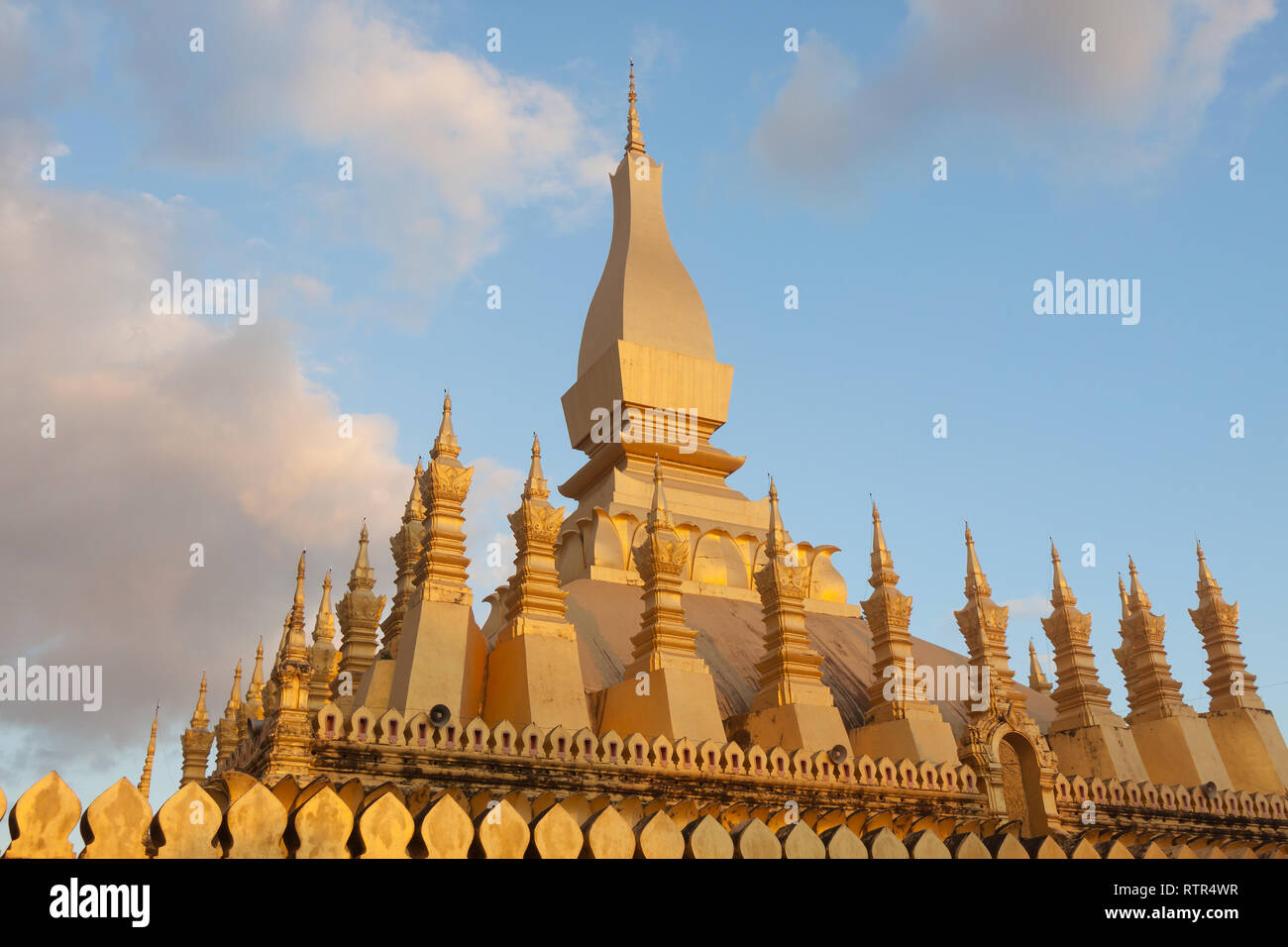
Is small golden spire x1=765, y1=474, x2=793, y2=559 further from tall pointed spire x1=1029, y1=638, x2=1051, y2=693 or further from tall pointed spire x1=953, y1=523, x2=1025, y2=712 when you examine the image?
tall pointed spire x1=1029, y1=638, x2=1051, y2=693

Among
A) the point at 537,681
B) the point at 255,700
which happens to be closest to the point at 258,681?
the point at 255,700

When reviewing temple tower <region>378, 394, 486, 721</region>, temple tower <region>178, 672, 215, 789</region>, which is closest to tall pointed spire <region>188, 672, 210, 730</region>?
temple tower <region>178, 672, 215, 789</region>

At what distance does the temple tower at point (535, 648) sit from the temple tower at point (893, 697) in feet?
18.3

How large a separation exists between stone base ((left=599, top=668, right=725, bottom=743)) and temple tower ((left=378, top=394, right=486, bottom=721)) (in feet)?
7.39

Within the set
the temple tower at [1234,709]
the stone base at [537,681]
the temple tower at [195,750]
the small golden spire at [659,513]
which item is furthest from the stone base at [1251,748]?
the temple tower at [195,750]

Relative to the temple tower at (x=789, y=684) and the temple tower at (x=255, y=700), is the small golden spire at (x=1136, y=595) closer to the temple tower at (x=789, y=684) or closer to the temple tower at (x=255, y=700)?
the temple tower at (x=789, y=684)

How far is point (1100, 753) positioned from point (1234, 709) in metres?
3.87

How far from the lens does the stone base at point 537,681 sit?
16266mm

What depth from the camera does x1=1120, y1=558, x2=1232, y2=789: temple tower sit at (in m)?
22.0

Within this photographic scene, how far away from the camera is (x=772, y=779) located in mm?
16234
